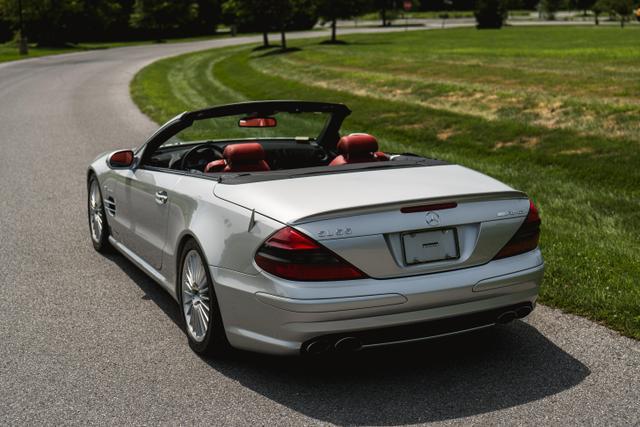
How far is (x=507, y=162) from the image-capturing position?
12305 millimetres

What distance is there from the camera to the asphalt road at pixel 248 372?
4.17 meters

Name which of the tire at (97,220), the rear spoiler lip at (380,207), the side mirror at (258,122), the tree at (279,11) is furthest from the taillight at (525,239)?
the tree at (279,11)

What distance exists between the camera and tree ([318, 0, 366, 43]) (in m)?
50.7

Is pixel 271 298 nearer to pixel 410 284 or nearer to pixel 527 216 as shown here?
pixel 410 284

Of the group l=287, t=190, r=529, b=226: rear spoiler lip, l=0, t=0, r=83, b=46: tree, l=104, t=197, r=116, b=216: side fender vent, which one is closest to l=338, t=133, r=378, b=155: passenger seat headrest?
l=287, t=190, r=529, b=226: rear spoiler lip

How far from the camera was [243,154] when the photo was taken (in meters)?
5.36

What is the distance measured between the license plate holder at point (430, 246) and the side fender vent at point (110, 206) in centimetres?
318

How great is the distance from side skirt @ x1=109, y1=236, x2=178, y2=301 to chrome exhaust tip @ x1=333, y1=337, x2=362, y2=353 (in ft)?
4.74

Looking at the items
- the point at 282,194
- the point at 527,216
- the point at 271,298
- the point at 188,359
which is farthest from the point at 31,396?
the point at 527,216

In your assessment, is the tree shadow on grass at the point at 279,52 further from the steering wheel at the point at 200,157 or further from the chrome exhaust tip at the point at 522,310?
the chrome exhaust tip at the point at 522,310

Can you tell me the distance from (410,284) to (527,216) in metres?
0.90

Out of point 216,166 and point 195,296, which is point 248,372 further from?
point 216,166

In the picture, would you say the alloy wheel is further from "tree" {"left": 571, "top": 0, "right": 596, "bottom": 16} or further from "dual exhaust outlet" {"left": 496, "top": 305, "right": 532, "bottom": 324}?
"tree" {"left": 571, "top": 0, "right": 596, "bottom": 16}

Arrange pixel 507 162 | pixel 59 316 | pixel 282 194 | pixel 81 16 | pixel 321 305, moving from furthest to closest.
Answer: pixel 81 16 → pixel 507 162 → pixel 59 316 → pixel 282 194 → pixel 321 305
